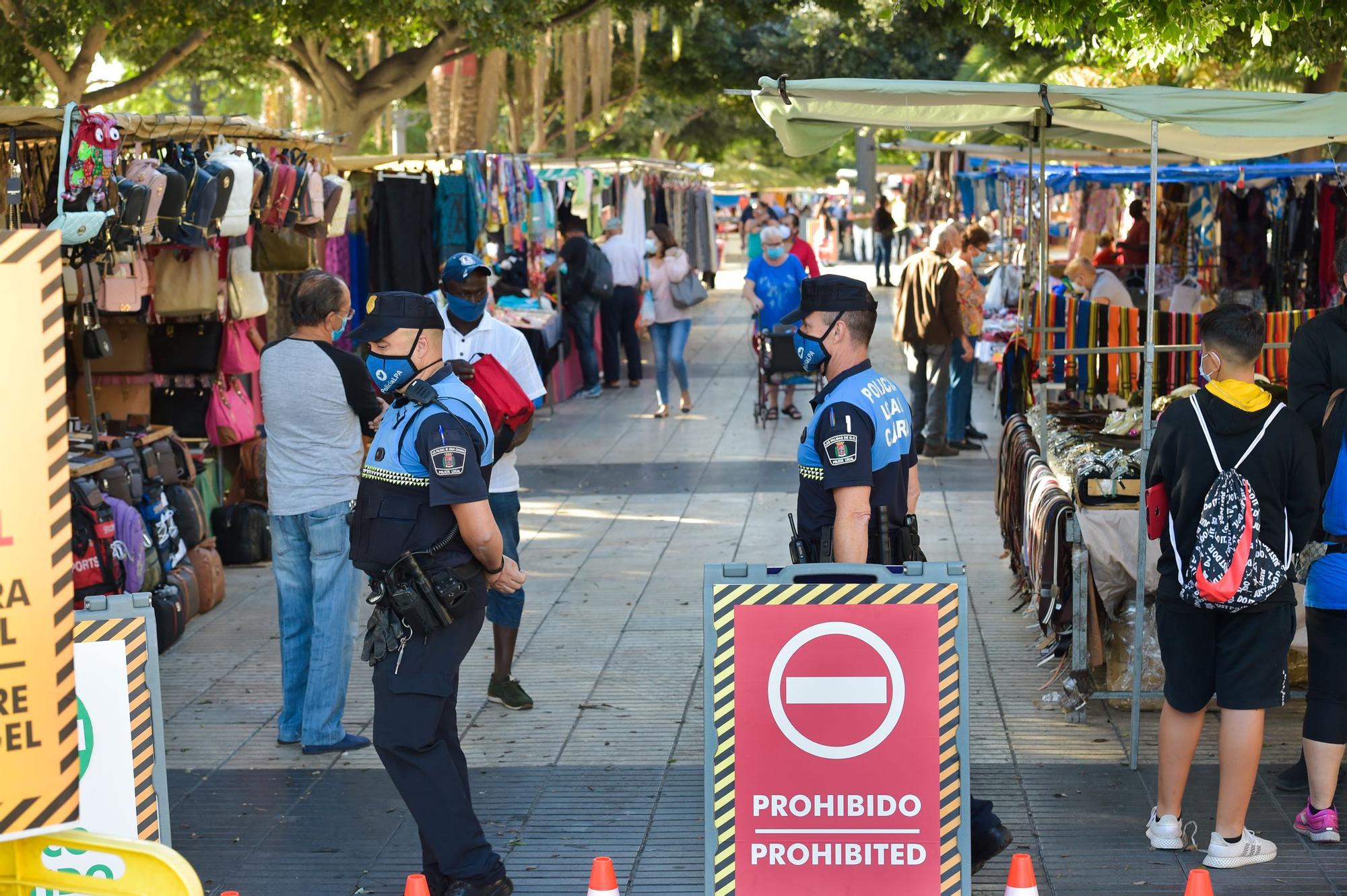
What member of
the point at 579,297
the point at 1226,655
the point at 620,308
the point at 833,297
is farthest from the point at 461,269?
the point at 620,308

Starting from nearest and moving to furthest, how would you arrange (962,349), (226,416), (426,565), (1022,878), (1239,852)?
1. (1022,878)
2. (426,565)
3. (1239,852)
4. (226,416)
5. (962,349)

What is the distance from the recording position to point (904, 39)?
30.9 metres

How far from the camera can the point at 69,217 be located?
6801mm

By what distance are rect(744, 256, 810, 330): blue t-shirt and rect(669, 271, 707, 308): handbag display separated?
841 mm

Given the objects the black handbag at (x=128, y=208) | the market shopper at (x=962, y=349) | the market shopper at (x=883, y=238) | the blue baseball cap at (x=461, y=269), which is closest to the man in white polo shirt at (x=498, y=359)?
the blue baseball cap at (x=461, y=269)

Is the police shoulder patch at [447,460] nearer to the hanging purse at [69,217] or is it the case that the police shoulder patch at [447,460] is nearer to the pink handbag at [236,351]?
the hanging purse at [69,217]

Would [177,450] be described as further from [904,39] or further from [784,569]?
[904,39]

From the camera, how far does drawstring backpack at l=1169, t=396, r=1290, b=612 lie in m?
4.85

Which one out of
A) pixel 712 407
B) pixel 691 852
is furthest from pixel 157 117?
pixel 712 407

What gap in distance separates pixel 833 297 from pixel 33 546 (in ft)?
8.75

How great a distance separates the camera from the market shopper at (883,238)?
31.2 m

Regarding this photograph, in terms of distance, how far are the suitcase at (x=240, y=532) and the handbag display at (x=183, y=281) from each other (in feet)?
4.43

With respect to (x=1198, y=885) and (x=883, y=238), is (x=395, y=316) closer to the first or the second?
(x=1198, y=885)

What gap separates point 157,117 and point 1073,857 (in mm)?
6057
